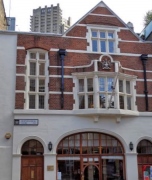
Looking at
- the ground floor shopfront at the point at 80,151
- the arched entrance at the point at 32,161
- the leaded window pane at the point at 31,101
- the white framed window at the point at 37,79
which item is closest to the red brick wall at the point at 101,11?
the white framed window at the point at 37,79

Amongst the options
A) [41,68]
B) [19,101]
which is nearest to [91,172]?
[19,101]

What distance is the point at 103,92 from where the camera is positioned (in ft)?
55.2

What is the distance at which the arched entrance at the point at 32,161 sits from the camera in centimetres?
1559

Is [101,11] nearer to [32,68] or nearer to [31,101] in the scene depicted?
[32,68]

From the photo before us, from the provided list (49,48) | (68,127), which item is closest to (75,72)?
(49,48)

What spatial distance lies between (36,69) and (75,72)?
234 cm

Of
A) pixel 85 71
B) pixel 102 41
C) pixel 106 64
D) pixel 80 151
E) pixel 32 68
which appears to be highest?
pixel 102 41

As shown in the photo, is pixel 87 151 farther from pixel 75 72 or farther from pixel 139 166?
pixel 75 72

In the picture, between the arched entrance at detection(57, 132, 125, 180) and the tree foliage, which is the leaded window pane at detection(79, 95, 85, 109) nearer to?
the arched entrance at detection(57, 132, 125, 180)

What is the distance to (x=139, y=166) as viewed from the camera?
54.6 ft

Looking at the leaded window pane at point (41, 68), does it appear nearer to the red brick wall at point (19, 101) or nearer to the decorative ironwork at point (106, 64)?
the red brick wall at point (19, 101)

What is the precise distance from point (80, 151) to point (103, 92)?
3.65 m

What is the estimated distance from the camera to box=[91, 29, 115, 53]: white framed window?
1819 cm

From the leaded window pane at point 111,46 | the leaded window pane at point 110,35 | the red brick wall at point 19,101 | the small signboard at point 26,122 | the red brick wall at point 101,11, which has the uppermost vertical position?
the red brick wall at point 101,11
